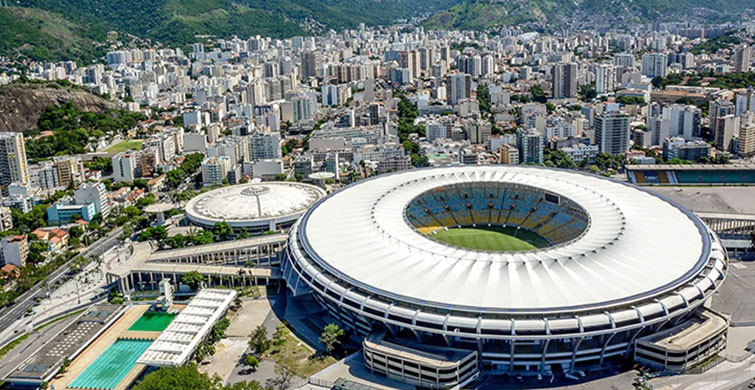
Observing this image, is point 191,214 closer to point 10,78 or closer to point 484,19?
point 10,78

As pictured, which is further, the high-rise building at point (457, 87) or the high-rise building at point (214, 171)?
the high-rise building at point (457, 87)

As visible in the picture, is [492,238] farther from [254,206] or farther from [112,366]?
[112,366]

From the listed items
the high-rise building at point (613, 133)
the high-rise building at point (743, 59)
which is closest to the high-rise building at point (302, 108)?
the high-rise building at point (613, 133)

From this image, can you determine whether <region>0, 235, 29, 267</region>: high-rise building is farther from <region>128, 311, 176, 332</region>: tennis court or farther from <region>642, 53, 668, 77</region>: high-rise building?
<region>642, 53, 668, 77</region>: high-rise building

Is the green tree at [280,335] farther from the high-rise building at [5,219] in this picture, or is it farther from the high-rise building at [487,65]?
the high-rise building at [487,65]

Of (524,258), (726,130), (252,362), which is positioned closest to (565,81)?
(726,130)

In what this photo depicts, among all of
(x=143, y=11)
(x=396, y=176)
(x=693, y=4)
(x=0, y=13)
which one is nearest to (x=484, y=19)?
(x=693, y=4)
